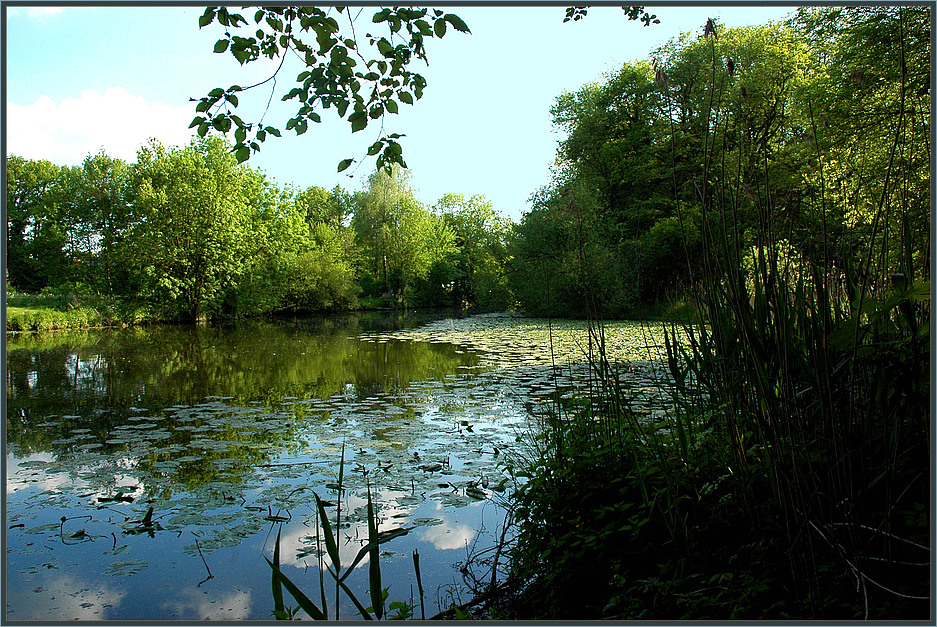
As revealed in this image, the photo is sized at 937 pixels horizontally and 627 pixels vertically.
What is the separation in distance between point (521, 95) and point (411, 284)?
36.0 metres

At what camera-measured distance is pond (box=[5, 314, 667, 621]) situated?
8.67ft

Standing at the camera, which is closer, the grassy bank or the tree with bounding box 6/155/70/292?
the grassy bank

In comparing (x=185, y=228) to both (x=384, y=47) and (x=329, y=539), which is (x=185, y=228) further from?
(x=329, y=539)

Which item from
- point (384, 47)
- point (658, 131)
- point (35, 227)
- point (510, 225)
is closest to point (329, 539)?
point (384, 47)

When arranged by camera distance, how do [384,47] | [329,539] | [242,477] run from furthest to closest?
[242,477], [384,47], [329,539]

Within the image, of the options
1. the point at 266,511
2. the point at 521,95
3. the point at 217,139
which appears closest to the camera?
the point at 266,511

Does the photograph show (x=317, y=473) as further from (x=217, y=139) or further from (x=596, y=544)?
(x=217, y=139)

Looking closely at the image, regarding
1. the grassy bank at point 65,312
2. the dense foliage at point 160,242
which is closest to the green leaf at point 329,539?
the grassy bank at point 65,312

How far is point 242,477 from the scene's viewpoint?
4.07 metres

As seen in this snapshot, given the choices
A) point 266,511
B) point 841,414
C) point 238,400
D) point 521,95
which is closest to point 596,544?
point 841,414

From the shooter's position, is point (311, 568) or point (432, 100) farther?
point (432, 100)

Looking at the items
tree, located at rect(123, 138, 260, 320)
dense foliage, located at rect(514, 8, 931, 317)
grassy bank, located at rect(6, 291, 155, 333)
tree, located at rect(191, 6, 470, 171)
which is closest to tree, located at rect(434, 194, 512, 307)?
dense foliage, located at rect(514, 8, 931, 317)

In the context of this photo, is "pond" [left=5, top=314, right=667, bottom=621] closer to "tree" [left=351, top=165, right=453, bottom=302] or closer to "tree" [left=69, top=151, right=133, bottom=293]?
"tree" [left=69, top=151, right=133, bottom=293]

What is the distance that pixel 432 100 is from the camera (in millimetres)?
3207
